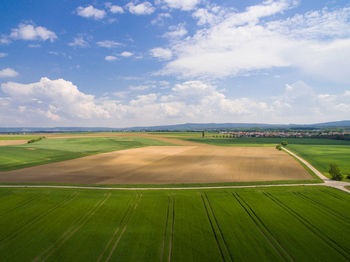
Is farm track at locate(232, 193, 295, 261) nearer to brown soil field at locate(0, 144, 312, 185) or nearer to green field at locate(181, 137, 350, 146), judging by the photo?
brown soil field at locate(0, 144, 312, 185)

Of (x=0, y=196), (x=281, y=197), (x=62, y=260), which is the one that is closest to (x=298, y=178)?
(x=281, y=197)

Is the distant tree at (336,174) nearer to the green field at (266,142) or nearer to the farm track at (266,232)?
the farm track at (266,232)

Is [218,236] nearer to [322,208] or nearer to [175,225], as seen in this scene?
[175,225]

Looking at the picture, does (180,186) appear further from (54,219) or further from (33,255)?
(33,255)

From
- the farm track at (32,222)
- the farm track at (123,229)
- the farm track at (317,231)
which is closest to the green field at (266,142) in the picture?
the farm track at (317,231)

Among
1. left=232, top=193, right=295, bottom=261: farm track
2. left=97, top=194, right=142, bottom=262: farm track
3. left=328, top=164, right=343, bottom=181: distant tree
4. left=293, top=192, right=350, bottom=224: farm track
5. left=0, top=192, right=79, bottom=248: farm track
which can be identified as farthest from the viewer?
left=328, top=164, right=343, bottom=181: distant tree

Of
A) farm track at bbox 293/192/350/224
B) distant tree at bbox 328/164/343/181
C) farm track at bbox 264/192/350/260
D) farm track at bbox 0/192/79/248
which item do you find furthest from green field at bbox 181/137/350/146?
farm track at bbox 0/192/79/248
